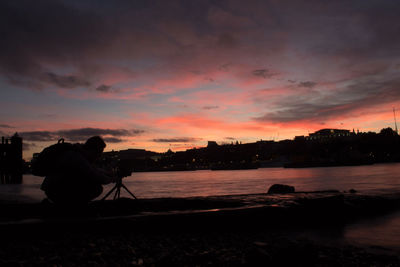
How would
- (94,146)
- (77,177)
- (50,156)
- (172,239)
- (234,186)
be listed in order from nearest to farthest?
(50,156), (77,177), (172,239), (94,146), (234,186)

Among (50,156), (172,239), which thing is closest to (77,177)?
(50,156)

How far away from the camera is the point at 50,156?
21.7 feet

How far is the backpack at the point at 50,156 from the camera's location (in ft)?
21.6

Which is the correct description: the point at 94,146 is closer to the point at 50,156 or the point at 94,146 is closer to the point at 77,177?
the point at 77,177

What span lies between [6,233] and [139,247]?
2425 mm

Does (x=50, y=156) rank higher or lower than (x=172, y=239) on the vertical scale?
higher

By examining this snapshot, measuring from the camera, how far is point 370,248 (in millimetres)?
7883

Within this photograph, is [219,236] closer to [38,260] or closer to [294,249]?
[294,249]

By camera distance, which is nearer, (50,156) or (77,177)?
(50,156)

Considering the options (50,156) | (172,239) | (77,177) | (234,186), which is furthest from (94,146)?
(234,186)

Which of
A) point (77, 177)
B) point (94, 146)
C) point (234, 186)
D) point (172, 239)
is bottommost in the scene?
point (234, 186)

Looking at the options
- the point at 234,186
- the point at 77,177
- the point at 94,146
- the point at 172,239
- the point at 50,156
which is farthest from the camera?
the point at 234,186

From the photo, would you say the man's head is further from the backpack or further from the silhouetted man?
the backpack

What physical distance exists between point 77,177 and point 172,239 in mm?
2408
